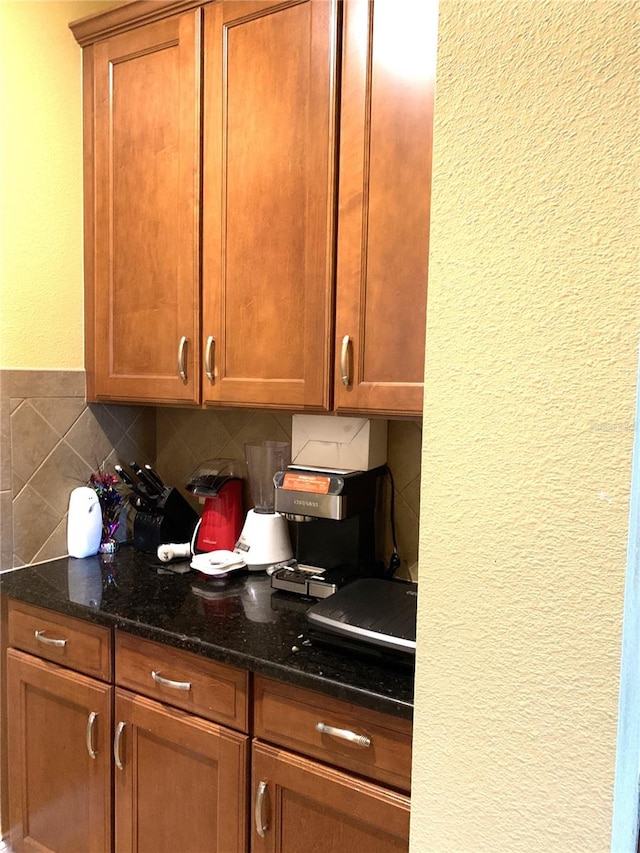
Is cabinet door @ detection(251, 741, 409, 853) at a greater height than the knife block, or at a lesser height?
lesser

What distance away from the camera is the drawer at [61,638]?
5.28 feet

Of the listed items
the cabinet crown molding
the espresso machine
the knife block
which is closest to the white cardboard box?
the espresso machine

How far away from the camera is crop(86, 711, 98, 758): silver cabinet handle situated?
1618 mm

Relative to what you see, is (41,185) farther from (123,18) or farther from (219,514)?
(219,514)

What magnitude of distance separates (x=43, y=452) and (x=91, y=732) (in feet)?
2.71

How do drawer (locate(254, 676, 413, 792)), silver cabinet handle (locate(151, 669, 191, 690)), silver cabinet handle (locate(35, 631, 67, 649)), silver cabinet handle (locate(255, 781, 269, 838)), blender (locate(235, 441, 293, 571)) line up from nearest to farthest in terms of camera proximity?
drawer (locate(254, 676, 413, 792)), silver cabinet handle (locate(255, 781, 269, 838)), silver cabinet handle (locate(151, 669, 191, 690)), silver cabinet handle (locate(35, 631, 67, 649)), blender (locate(235, 441, 293, 571))

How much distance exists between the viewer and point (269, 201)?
5.43 feet

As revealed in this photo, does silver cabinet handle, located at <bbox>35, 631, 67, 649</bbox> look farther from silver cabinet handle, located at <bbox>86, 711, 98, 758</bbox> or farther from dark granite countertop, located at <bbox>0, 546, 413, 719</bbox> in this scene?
silver cabinet handle, located at <bbox>86, 711, 98, 758</bbox>

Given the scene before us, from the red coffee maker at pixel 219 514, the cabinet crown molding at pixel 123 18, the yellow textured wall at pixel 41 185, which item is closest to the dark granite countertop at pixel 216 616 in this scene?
the red coffee maker at pixel 219 514

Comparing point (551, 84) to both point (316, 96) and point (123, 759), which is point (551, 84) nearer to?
point (316, 96)

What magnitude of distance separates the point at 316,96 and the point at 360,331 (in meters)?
0.59

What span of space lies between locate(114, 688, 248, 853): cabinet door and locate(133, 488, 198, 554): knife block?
577mm

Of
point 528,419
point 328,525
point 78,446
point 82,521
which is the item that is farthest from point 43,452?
point 528,419

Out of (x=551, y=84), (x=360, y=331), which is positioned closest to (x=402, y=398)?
(x=360, y=331)
